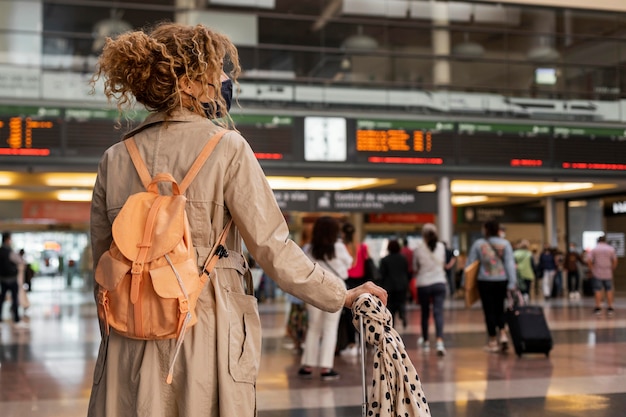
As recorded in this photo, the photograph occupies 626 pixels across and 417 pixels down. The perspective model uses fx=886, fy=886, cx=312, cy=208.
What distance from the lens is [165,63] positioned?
2627 millimetres

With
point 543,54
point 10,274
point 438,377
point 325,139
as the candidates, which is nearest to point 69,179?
point 10,274

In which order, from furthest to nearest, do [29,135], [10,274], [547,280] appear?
1. [547,280]
2. [29,135]
3. [10,274]

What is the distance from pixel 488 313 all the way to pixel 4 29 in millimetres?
12902

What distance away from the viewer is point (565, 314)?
18750 mm

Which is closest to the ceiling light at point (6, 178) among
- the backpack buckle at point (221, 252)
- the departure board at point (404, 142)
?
the departure board at point (404, 142)

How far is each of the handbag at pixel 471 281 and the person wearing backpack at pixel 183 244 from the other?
9569 millimetres

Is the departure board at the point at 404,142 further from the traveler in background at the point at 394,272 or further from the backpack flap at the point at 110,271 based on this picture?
the backpack flap at the point at 110,271

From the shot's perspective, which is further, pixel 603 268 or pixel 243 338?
pixel 603 268

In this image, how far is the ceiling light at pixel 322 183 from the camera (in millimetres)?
21469

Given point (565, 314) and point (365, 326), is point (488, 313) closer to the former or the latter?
point (565, 314)

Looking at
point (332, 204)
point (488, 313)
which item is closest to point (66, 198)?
point (332, 204)

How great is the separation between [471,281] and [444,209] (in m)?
8.99

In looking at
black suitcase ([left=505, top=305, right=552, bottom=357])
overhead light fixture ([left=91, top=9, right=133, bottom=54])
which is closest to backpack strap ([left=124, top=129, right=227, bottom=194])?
black suitcase ([left=505, top=305, right=552, bottom=357])

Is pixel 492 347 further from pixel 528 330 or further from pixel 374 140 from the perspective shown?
pixel 374 140
